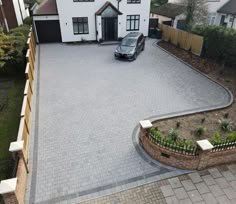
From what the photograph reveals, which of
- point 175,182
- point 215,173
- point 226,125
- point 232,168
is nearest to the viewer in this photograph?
point 175,182

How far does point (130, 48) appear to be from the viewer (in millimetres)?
16422

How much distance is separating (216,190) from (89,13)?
738 inches

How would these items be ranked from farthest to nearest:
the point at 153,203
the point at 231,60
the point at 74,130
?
the point at 231,60
the point at 74,130
the point at 153,203

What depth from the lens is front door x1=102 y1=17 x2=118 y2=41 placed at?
20.5m

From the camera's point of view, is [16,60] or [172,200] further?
Answer: [16,60]

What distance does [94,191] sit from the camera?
5.98 meters

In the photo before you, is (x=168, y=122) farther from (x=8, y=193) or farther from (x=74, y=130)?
(x=8, y=193)

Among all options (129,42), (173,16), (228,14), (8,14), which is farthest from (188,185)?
(228,14)

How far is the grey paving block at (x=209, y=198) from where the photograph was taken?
570 centimetres

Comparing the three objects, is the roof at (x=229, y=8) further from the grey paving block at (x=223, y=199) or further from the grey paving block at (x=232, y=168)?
the grey paving block at (x=223, y=199)

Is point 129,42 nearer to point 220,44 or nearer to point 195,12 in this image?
point 220,44

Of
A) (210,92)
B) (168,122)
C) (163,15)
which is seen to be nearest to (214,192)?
(168,122)

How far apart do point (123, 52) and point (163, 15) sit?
533 inches

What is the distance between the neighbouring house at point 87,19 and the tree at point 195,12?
4.17m
